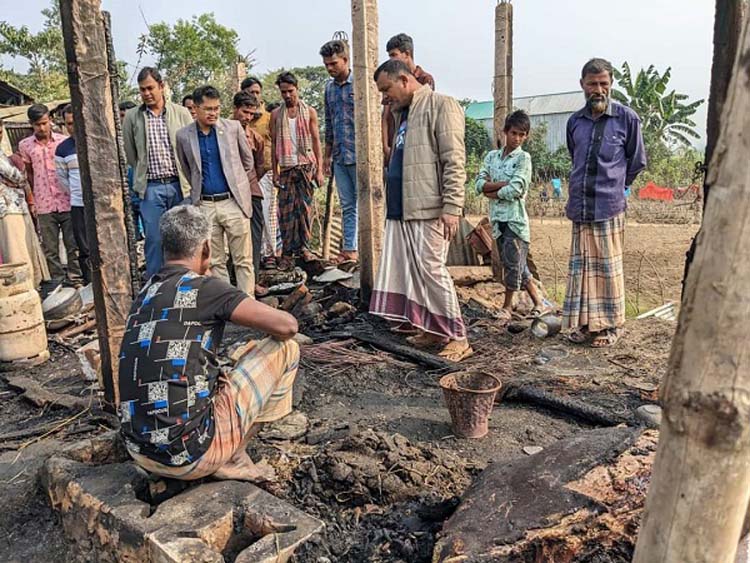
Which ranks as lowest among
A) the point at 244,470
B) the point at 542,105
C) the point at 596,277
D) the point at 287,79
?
the point at 244,470

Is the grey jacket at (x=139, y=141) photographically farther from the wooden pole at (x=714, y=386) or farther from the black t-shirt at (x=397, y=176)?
the wooden pole at (x=714, y=386)

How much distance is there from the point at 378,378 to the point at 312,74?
34953 millimetres

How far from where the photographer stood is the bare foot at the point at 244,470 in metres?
2.96

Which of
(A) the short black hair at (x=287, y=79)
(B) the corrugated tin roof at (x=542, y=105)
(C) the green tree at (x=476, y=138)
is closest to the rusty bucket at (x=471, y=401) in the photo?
(A) the short black hair at (x=287, y=79)

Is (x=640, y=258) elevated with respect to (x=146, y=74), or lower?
lower

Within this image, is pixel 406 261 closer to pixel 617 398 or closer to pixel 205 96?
pixel 617 398

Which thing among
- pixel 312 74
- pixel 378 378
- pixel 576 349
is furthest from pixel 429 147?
pixel 312 74

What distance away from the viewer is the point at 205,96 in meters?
5.43

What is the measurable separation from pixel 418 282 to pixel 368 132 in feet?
5.57

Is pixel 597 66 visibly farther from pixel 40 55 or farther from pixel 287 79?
pixel 40 55

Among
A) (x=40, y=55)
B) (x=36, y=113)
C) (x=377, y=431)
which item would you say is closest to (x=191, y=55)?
(x=40, y=55)

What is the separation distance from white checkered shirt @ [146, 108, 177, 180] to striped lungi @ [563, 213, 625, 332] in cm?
373

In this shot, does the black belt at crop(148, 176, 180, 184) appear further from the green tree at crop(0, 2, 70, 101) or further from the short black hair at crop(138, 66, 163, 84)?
the green tree at crop(0, 2, 70, 101)

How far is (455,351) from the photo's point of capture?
507 cm
